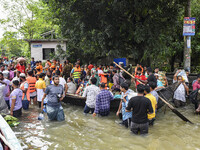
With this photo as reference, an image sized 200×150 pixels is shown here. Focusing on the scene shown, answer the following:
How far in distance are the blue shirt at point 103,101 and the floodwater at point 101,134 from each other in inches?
18.0

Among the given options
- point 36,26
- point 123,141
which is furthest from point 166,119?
point 36,26

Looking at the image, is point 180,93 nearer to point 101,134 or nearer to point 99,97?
point 99,97

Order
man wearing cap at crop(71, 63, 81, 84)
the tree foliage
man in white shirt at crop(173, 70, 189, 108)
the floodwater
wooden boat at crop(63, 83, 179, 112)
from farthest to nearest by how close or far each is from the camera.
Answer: man wearing cap at crop(71, 63, 81, 84) < the tree foliage < man in white shirt at crop(173, 70, 189, 108) < wooden boat at crop(63, 83, 179, 112) < the floodwater

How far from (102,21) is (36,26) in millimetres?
21459

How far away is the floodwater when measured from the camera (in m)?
5.24

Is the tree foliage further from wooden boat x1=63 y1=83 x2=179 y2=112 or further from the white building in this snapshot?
the white building

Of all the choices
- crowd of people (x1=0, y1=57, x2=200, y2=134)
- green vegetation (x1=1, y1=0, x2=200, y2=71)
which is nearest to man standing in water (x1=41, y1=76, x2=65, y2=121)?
crowd of people (x1=0, y1=57, x2=200, y2=134)

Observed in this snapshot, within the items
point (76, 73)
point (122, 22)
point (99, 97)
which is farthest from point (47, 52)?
point (99, 97)

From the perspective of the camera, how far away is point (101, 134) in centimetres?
605

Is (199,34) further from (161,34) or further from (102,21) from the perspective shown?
(102,21)

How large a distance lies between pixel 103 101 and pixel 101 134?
1.37 metres

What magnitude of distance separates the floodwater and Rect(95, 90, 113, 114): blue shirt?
1.50ft

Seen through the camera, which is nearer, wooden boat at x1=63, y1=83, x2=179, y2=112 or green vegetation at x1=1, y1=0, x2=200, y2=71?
wooden boat at x1=63, y1=83, x2=179, y2=112

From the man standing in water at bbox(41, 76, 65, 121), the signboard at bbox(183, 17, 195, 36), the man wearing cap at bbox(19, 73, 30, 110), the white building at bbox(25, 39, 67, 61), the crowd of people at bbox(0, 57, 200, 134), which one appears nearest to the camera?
the crowd of people at bbox(0, 57, 200, 134)
